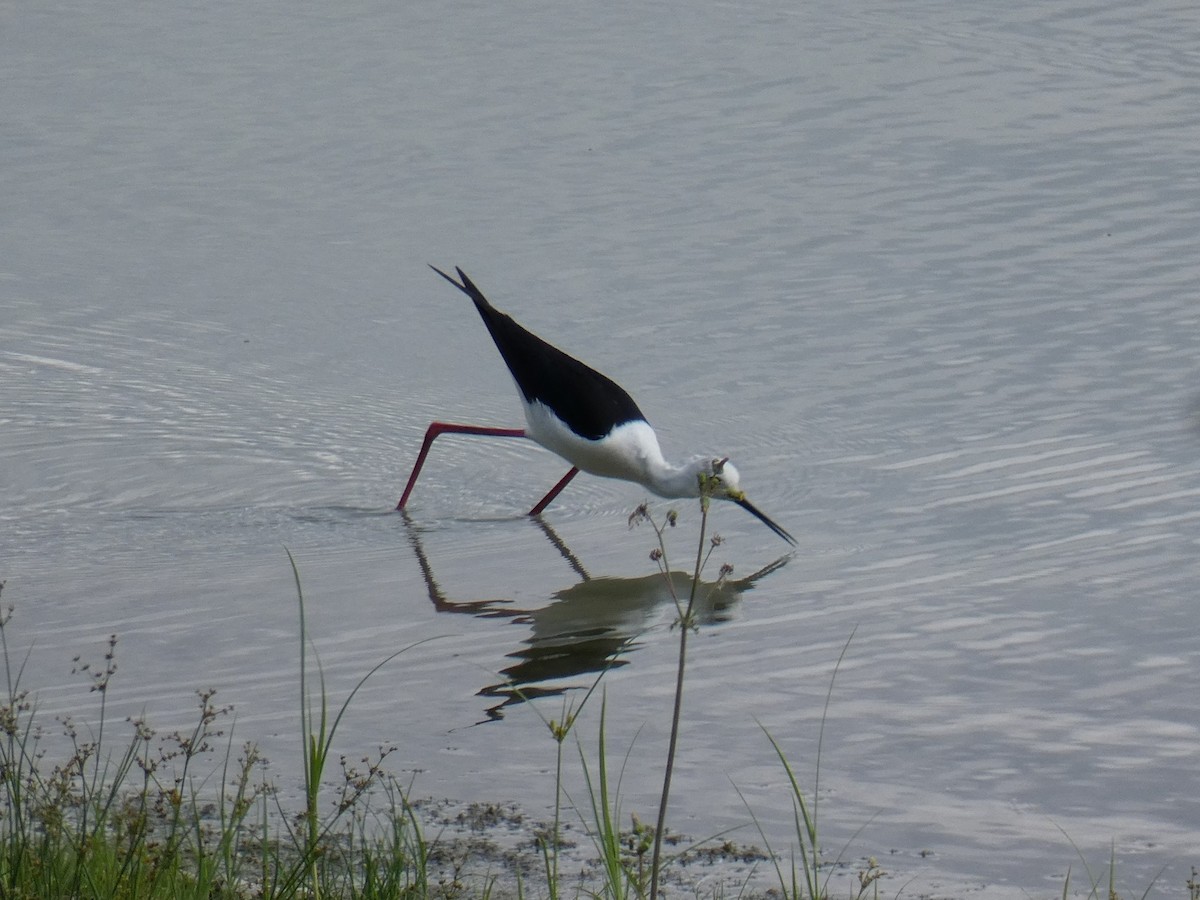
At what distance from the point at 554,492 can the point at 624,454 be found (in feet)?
0.92

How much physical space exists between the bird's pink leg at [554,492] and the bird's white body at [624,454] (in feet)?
0.28

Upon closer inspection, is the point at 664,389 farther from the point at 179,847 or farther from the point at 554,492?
the point at 179,847

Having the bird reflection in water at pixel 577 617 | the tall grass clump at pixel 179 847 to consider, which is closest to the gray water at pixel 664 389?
the bird reflection in water at pixel 577 617

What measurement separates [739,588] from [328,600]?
3.95 feet

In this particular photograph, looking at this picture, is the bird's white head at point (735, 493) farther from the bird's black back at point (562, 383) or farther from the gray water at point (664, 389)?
the bird's black back at point (562, 383)

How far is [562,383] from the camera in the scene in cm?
635

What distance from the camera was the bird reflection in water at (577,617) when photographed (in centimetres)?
466

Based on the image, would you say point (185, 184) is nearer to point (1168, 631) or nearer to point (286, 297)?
point (286, 297)

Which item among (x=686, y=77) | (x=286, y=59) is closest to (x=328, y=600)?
(x=686, y=77)

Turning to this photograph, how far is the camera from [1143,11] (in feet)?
42.2

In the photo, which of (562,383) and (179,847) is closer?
(179,847)

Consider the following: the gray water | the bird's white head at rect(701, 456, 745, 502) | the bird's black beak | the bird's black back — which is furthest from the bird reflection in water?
the bird's black back

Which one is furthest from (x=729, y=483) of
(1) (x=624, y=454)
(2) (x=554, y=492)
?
(2) (x=554, y=492)

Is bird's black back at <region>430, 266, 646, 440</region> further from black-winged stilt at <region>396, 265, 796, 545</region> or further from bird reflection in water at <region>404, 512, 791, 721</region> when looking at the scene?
bird reflection in water at <region>404, 512, 791, 721</region>
